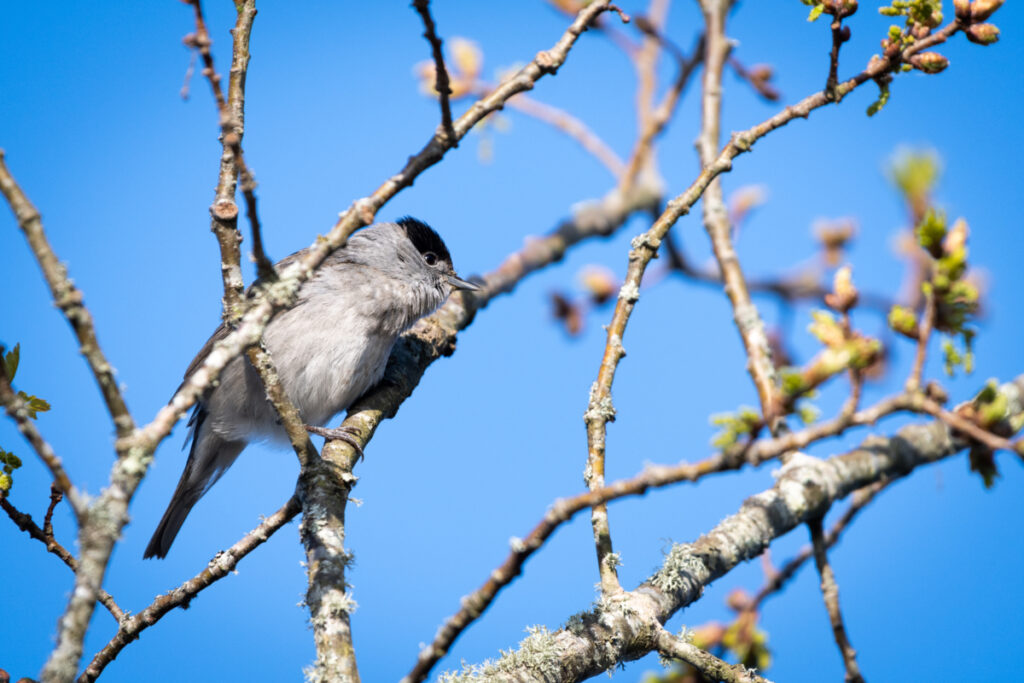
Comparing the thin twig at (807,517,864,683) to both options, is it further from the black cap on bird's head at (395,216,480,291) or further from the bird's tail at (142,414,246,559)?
the bird's tail at (142,414,246,559)

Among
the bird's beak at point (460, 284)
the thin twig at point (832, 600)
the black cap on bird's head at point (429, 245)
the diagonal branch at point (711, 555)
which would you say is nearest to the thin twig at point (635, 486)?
the thin twig at point (832, 600)

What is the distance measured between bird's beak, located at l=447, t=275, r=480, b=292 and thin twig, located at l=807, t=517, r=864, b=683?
3.48 metres

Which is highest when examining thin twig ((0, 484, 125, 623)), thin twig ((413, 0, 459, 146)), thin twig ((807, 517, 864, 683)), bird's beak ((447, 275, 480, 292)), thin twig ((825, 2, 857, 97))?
bird's beak ((447, 275, 480, 292))

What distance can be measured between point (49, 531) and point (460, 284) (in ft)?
10.0

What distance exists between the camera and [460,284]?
5.40 metres

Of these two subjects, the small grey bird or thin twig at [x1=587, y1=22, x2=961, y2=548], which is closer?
thin twig at [x1=587, y1=22, x2=961, y2=548]

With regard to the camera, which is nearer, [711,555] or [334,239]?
[334,239]

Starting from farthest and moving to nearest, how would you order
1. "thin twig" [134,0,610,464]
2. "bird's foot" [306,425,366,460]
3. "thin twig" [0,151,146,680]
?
"bird's foot" [306,425,366,460] → "thin twig" [134,0,610,464] → "thin twig" [0,151,146,680]

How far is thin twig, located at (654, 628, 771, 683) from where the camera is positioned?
2367 mm

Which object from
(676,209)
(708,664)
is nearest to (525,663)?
(708,664)

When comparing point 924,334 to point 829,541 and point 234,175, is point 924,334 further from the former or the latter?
point 234,175

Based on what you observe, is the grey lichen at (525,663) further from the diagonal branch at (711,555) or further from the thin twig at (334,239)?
the thin twig at (334,239)

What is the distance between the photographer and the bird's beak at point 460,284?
528 cm

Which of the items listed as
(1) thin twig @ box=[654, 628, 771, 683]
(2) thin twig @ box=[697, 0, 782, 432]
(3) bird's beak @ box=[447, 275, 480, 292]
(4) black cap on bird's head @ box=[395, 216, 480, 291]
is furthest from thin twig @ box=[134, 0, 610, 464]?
(4) black cap on bird's head @ box=[395, 216, 480, 291]
